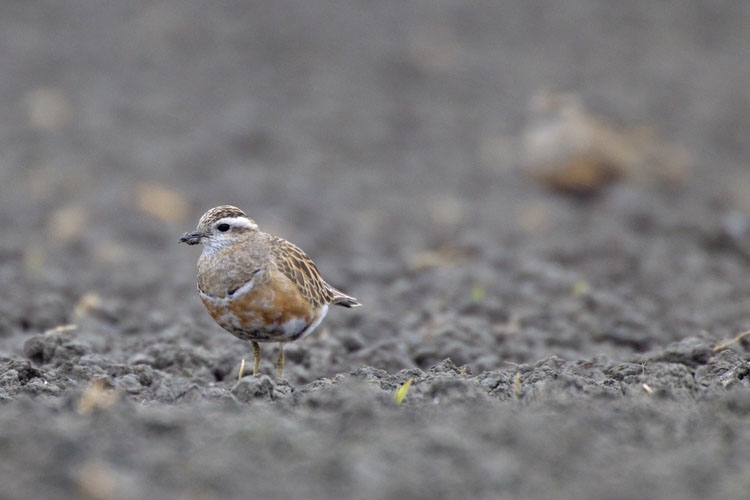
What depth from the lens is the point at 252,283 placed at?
7.89 m

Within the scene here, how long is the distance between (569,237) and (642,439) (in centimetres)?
847

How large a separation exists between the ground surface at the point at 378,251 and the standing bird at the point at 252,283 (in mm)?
547

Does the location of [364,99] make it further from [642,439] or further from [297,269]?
[642,439]

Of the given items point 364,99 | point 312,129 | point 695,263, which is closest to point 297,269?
point 695,263

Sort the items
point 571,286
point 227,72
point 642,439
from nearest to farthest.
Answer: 1. point 642,439
2. point 571,286
3. point 227,72

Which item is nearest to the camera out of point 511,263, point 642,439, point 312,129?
point 642,439

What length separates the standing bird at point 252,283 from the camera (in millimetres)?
A: 7862

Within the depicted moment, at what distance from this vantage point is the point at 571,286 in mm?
11508

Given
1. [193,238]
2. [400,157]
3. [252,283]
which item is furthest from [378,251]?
[252,283]

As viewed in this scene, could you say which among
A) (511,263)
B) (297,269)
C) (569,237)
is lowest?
(297,269)

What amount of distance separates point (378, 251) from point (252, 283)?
5866mm

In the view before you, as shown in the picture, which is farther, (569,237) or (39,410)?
(569,237)

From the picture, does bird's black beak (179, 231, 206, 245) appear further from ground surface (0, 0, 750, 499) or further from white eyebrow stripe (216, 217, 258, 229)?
ground surface (0, 0, 750, 499)

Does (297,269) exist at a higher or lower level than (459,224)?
lower
